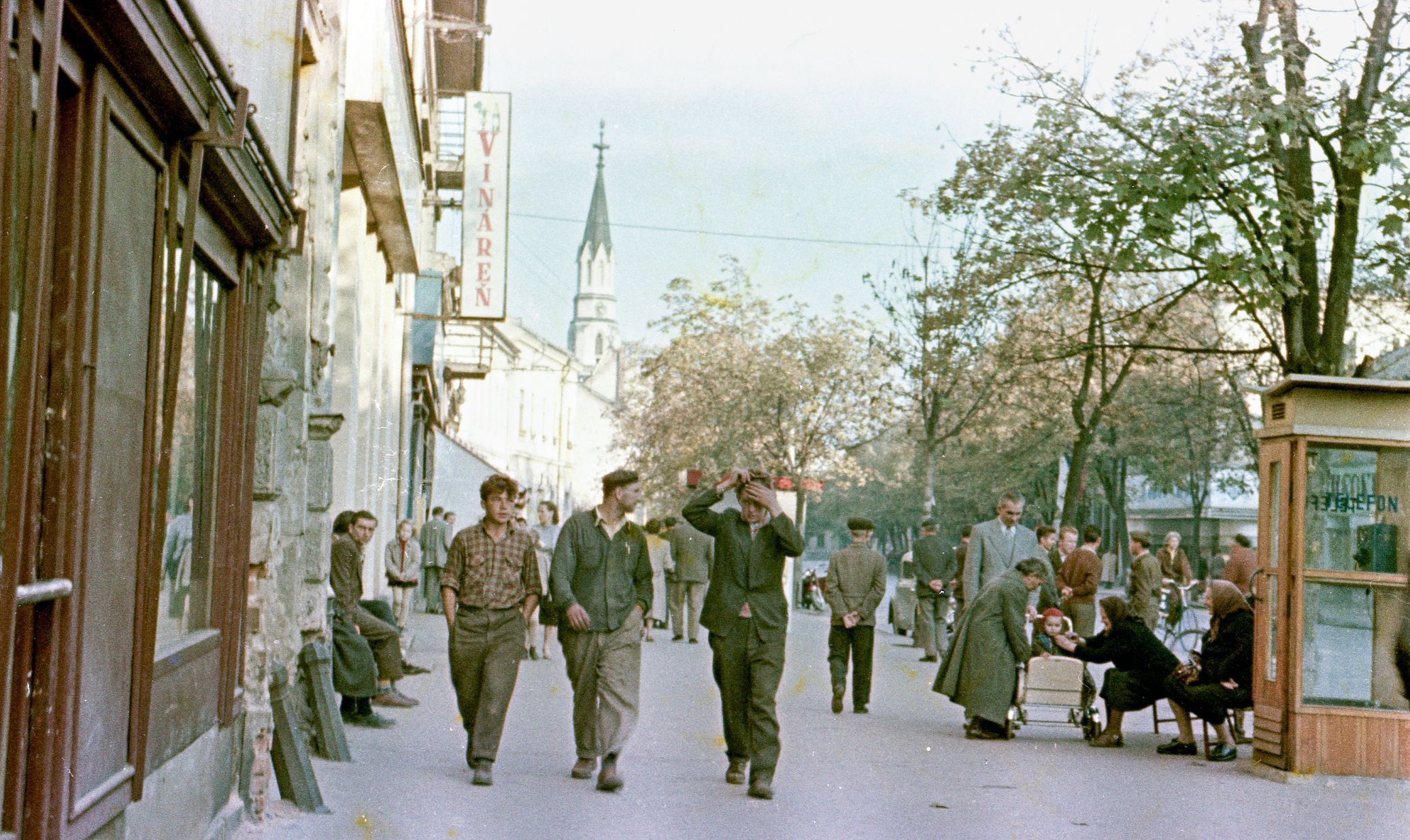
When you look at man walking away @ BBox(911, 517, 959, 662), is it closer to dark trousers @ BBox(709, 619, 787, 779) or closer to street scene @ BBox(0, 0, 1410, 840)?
street scene @ BBox(0, 0, 1410, 840)

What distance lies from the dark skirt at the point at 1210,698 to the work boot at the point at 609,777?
4.35 metres

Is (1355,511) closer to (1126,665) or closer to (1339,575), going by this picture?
(1339,575)

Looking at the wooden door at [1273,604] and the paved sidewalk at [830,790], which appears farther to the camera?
the wooden door at [1273,604]

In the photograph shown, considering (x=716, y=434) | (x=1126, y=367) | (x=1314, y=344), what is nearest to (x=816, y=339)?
(x=716, y=434)

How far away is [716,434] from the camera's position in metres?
49.2

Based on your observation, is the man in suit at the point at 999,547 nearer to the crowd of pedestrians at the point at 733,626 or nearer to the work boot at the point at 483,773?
the crowd of pedestrians at the point at 733,626

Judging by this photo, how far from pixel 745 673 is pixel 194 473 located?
3912 mm

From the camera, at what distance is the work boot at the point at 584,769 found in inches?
401

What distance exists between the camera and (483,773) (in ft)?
32.2

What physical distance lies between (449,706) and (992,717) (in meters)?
4.51

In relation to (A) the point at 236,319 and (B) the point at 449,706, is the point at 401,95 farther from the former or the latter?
(A) the point at 236,319

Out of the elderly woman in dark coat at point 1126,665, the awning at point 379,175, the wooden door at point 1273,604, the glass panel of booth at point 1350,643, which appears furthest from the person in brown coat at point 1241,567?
the awning at point 379,175

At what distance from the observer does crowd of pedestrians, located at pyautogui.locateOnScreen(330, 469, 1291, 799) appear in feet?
33.0

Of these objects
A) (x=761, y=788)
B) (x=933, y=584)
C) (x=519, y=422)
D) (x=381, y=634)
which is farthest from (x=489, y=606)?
(x=519, y=422)
